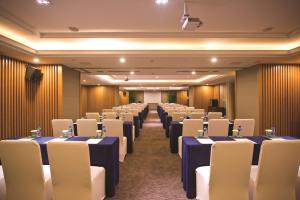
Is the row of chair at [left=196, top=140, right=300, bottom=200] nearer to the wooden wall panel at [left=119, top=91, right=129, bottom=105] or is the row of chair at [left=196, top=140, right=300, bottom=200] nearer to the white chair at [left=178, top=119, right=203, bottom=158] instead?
the white chair at [left=178, top=119, right=203, bottom=158]

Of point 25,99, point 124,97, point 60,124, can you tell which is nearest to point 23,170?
point 60,124

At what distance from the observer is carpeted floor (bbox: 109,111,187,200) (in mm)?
3178

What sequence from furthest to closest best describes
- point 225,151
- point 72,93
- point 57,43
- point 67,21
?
1. point 72,93
2. point 57,43
3. point 67,21
4. point 225,151

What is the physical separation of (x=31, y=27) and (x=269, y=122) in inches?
287

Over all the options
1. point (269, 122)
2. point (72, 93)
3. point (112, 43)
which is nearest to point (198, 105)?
point (269, 122)

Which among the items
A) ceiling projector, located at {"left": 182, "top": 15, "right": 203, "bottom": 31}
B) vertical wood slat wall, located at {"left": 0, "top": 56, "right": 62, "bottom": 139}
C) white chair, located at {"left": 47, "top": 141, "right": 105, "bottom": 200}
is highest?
ceiling projector, located at {"left": 182, "top": 15, "right": 203, "bottom": 31}

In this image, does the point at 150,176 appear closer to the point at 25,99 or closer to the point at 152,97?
the point at 25,99

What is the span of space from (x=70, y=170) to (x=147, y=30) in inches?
133

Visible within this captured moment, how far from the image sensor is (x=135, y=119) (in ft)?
26.4

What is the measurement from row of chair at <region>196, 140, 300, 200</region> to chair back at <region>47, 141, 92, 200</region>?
53.4 inches

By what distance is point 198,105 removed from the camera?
1775 centimetres

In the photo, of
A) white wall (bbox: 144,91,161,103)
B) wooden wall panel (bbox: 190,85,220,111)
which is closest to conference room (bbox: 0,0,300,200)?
wooden wall panel (bbox: 190,85,220,111)

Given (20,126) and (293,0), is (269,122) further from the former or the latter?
(20,126)

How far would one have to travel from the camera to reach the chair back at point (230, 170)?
222 cm
